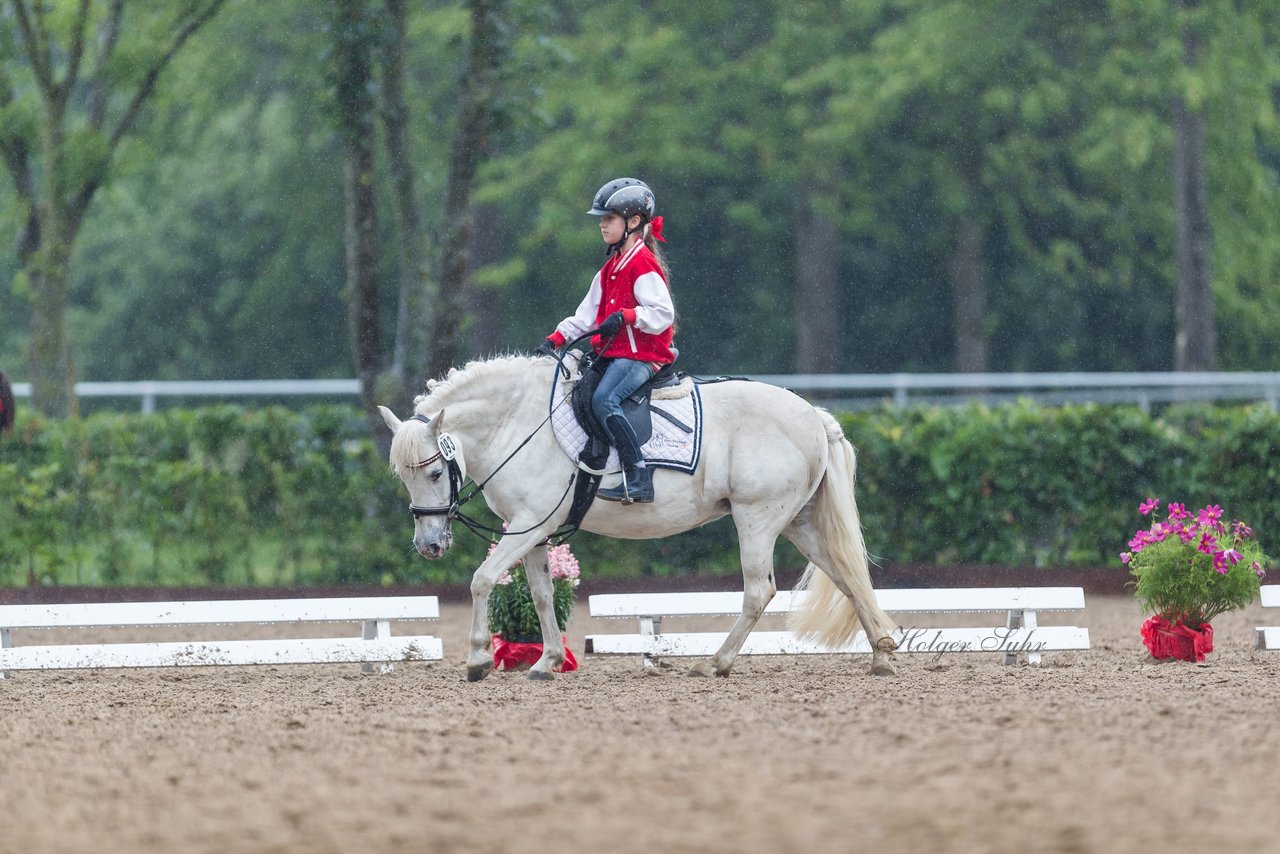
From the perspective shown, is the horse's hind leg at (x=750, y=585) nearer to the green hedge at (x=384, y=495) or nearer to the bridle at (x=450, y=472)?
the bridle at (x=450, y=472)

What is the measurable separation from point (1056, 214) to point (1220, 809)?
25.7 meters

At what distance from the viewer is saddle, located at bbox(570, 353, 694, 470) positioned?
31.1 feet

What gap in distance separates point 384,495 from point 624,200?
6.91m

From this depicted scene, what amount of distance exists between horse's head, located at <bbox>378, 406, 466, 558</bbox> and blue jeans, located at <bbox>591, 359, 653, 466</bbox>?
848 millimetres

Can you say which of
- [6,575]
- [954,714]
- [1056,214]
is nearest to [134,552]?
[6,575]

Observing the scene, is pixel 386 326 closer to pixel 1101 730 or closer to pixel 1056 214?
pixel 1056 214

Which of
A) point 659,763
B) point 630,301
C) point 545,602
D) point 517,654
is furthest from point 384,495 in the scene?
point 659,763

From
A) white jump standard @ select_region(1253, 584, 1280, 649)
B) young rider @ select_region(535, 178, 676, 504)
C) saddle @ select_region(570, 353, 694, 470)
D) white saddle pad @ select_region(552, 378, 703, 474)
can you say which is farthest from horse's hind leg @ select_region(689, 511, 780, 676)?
white jump standard @ select_region(1253, 584, 1280, 649)

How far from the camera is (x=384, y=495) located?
15.8 meters

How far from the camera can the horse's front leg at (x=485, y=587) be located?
9266mm

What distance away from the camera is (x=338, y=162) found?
31.7 meters

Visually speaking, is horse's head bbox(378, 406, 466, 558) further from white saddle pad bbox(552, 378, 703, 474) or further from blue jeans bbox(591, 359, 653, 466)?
blue jeans bbox(591, 359, 653, 466)

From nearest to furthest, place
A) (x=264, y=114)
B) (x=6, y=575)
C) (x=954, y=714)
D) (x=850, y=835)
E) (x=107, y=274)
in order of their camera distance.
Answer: (x=850, y=835), (x=954, y=714), (x=6, y=575), (x=264, y=114), (x=107, y=274)

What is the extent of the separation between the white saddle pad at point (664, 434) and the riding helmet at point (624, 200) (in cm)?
100
